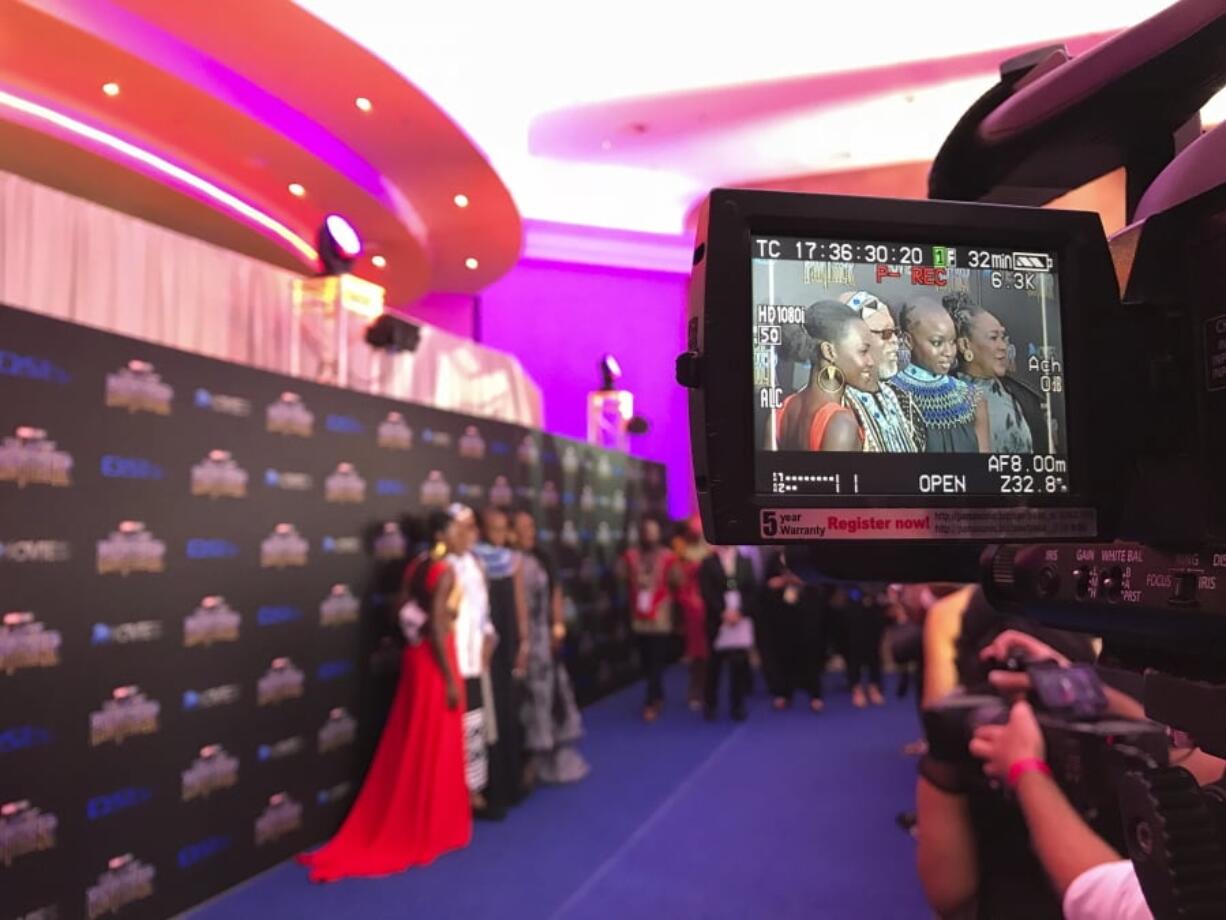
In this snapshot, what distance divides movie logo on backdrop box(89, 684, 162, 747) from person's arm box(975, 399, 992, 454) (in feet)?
10.4

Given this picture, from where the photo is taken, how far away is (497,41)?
698cm

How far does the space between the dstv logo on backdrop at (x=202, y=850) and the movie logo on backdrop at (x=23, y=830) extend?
59 cm

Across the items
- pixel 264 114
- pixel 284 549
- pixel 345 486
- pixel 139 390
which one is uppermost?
pixel 264 114

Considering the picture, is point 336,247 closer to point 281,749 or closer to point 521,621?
point 521,621

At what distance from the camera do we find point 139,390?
10.9ft

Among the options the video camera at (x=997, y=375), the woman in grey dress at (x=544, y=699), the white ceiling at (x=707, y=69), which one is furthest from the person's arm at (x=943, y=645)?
the white ceiling at (x=707, y=69)

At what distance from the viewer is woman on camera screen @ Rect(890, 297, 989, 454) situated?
2.74 feet

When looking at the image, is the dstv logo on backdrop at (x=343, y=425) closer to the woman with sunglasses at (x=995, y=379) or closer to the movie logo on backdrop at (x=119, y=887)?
the movie logo on backdrop at (x=119, y=887)

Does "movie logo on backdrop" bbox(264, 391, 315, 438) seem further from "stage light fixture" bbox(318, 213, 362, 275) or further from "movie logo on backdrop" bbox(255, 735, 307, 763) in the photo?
"movie logo on backdrop" bbox(255, 735, 307, 763)

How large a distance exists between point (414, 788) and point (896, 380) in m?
3.82

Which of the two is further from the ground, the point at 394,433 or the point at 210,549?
the point at 394,433

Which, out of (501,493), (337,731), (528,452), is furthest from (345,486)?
(528,452)

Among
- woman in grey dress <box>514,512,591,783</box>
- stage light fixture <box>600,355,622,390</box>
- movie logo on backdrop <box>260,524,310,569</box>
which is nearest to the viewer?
movie logo on backdrop <box>260,524,310,569</box>

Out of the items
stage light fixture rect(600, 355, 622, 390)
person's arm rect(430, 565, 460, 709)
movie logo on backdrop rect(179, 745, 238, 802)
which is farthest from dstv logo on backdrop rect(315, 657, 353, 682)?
stage light fixture rect(600, 355, 622, 390)
